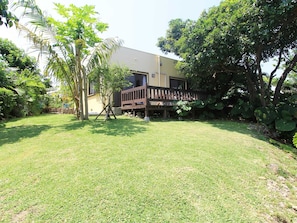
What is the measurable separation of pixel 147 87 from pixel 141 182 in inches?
207

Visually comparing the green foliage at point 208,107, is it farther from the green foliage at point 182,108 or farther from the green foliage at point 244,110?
the green foliage at point 244,110

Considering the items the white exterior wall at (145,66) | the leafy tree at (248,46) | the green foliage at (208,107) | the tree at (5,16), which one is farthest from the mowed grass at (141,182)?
the white exterior wall at (145,66)

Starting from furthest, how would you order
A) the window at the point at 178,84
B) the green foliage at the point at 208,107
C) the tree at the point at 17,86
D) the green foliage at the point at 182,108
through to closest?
1. the window at the point at 178,84
2. the green foliage at the point at 208,107
3. the green foliage at the point at 182,108
4. the tree at the point at 17,86

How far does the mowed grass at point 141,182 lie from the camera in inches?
72.0

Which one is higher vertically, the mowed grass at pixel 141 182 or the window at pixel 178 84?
the window at pixel 178 84

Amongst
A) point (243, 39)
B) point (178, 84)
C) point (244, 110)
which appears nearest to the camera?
point (243, 39)

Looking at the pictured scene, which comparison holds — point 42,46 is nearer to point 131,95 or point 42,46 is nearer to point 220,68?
point 131,95

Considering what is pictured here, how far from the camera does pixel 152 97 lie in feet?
24.2

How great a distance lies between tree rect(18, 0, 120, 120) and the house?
216 centimetres

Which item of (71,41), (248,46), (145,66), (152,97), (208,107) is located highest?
(145,66)

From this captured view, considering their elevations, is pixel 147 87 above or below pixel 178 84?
below

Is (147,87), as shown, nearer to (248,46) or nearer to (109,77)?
(109,77)

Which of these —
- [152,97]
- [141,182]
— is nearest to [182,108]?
[152,97]

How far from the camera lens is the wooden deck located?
7286 mm
